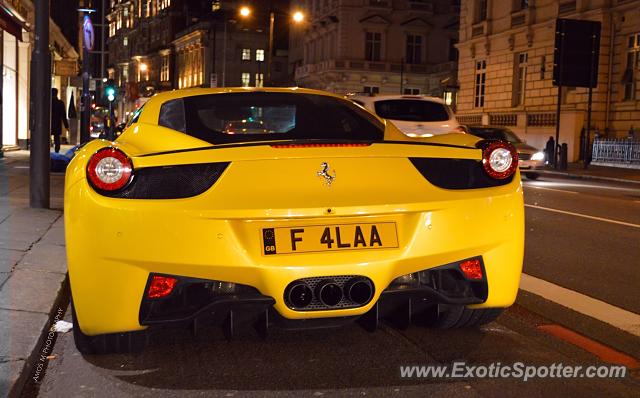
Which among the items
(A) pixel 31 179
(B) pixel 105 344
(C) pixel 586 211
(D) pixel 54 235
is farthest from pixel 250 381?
(C) pixel 586 211

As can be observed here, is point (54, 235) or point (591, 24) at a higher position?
point (591, 24)

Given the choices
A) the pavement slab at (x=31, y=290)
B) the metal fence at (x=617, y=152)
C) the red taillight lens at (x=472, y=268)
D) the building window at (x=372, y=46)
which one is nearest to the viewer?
the red taillight lens at (x=472, y=268)

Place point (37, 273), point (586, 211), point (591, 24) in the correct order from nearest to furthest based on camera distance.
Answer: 1. point (37, 273)
2. point (586, 211)
3. point (591, 24)

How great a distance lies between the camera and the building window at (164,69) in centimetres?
10838

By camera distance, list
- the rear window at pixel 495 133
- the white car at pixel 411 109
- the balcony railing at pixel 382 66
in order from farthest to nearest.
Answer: the balcony railing at pixel 382 66 → the rear window at pixel 495 133 → the white car at pixel 411 109

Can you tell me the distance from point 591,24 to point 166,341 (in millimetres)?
26972

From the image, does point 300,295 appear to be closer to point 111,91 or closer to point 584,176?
point 584,176

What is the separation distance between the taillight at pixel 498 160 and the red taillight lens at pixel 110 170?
69.3 inches

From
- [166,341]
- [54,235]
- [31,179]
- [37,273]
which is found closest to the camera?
[166,341]

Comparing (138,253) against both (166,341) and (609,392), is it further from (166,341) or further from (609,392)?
(609,392)

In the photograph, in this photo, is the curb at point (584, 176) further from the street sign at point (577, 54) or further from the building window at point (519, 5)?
→ the building window at point (519, 5)

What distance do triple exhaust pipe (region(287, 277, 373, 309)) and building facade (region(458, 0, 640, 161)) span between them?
30819 millimetres

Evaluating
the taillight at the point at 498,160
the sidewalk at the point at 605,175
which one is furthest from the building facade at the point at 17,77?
the taillight at the point at 498,160

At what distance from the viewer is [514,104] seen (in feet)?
130
